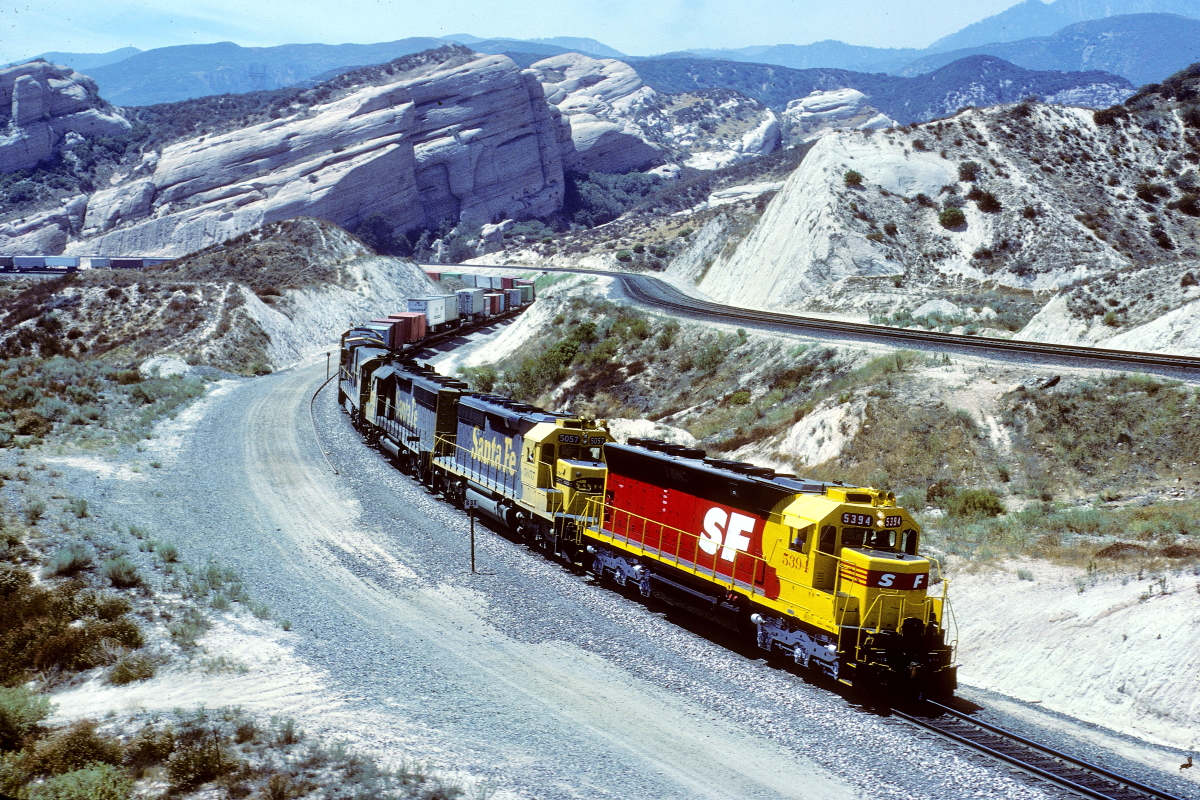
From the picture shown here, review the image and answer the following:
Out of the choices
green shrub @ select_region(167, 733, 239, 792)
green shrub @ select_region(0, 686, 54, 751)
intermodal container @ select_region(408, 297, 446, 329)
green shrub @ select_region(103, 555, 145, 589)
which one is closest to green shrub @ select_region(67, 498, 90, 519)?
green shrub @ select_region(103, 555, 145, 589)

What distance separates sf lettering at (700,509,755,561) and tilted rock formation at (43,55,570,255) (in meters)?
131

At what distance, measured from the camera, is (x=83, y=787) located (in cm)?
1024

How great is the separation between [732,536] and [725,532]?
0.73 feet

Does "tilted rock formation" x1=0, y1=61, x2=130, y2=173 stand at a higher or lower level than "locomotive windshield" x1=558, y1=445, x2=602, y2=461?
higher

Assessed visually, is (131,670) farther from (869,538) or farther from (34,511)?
(869,538)

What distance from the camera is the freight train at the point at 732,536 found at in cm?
1407

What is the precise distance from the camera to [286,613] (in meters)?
17.5

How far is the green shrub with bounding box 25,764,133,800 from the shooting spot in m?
10.1

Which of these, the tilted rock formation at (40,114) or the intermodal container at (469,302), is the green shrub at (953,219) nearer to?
the intermodal container at (469,302)

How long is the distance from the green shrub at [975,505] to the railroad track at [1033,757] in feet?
32.4

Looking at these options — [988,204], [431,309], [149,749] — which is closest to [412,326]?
[431,309]

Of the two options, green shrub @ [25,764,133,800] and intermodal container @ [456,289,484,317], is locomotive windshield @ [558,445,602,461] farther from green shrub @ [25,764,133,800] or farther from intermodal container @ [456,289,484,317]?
intermodal container @ [456,289,484,317]

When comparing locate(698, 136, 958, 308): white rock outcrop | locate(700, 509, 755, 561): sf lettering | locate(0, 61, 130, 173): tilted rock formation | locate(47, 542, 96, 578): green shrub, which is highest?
locate(0, 61, 130, 173): tilted rock formation

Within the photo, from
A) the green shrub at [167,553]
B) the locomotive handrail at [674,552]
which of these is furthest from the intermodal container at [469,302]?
the locomotive handrail at [674,552]
